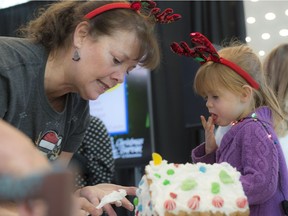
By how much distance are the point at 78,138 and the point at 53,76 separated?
12.6 inches

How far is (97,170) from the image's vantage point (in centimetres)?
251

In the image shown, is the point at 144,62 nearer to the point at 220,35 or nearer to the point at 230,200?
the point at 230,200

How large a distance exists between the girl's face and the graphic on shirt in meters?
0.63

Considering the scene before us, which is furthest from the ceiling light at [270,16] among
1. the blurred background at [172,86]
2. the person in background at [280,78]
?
the person in background at [280,78]

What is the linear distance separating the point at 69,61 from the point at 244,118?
0.72 m

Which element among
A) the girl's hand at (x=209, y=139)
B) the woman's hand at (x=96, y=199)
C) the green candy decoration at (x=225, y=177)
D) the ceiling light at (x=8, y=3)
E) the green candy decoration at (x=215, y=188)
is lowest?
the girl's hand at (x=209, y=139)

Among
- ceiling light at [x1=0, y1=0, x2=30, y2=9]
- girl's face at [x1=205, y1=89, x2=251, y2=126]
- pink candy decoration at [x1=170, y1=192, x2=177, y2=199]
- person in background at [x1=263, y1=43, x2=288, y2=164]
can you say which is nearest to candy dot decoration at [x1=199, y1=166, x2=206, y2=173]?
pink candy decoration at [x1=170, y1=192, x2=177, y2=199]

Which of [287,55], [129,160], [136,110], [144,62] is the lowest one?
[129,160]

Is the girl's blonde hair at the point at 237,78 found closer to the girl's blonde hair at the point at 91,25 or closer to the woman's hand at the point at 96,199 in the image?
the girl's blonde hair at the point at 91,25

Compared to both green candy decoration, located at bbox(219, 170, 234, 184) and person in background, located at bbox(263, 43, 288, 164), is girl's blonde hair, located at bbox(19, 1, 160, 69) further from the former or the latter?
person in background, located at bbox(263, 43, 288, 164)

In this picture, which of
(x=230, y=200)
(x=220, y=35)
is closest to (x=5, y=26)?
(x=220, y=35)

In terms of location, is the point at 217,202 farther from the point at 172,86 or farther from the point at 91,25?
the point at 172,86

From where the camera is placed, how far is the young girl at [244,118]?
4.68 feet

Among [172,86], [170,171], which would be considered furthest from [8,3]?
[170,171]
